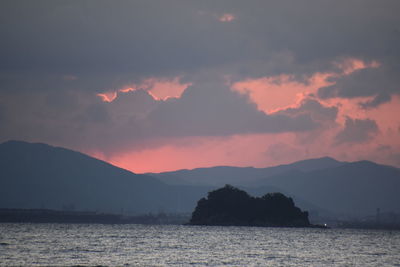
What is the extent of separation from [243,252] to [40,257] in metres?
36.0

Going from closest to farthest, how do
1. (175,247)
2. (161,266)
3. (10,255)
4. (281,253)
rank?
(161,266) → (10,255) → (281,253) → (175,247)

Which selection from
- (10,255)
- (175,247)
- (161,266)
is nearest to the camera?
(161,266)

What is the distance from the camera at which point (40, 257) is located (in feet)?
283

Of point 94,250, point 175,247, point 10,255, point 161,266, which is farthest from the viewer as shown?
point 175,247

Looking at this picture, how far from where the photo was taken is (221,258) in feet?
311

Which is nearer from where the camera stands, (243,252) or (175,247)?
(243,252)

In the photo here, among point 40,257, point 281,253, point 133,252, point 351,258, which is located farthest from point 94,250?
point 351,258

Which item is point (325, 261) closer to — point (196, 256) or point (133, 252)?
point (196, 256)

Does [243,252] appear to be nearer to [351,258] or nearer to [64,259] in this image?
[351,258]

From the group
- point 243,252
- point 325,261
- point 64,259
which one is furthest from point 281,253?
point 64,259

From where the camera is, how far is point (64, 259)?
84625 millimetres

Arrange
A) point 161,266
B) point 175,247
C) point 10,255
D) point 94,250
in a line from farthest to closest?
point 175,247, point 94,250, point 10,255, point 161,266

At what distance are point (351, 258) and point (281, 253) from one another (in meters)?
11.7

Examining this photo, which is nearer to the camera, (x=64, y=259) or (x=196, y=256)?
(x=64, y=259)
